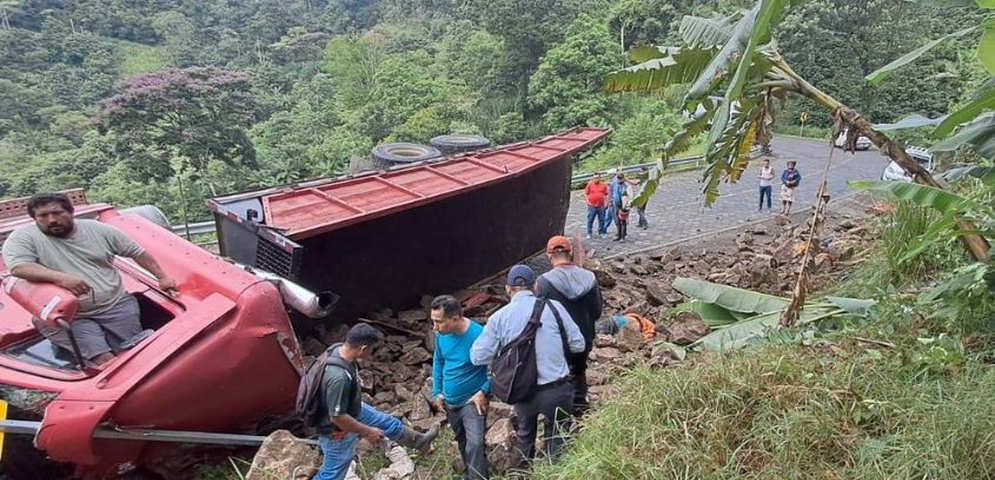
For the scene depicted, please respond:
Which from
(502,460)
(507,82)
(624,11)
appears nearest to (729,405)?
(502,460)

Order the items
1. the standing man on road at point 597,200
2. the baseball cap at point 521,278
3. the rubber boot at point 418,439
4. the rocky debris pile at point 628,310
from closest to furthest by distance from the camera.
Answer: the baseball cap at point 521,278 < the rubber boot at point 418,439 < the rocky debris pile at point 628,310 < the standing man on road at point 597,200

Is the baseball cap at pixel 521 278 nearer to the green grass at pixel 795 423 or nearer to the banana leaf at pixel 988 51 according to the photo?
the green grass at pixel 795 423

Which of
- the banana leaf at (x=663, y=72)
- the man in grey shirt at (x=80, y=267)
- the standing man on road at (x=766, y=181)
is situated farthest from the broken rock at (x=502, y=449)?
the standing man on road at (x=766, y=181)

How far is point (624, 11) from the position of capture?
31156mm

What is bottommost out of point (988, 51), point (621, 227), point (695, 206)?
point (695, 206)

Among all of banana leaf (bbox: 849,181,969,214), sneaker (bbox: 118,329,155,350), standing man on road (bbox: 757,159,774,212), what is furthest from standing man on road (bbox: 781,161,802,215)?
sneaker (bbox: 118,329,155,350)

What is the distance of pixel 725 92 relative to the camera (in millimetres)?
3256

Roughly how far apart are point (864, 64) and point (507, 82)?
1432 cm

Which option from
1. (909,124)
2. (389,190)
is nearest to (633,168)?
(389,190)

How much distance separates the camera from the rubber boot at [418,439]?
13.1 feet

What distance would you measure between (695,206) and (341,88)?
2453cm

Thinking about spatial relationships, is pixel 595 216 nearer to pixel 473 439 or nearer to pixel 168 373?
pixel 473 439

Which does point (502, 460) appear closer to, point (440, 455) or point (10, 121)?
point (440, 455)

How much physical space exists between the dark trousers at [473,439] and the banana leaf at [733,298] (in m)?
2.45
